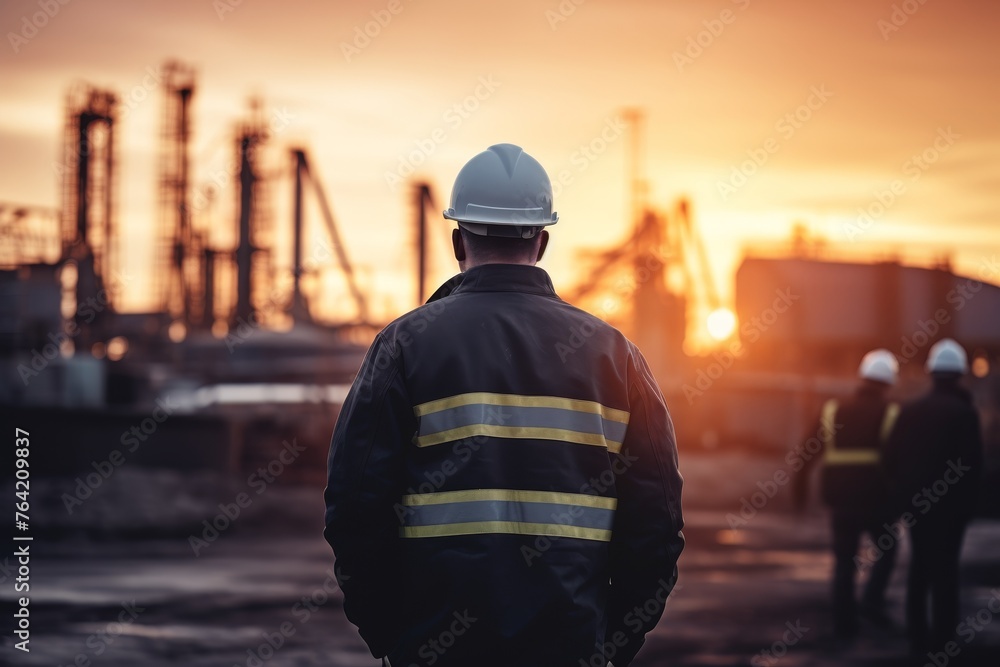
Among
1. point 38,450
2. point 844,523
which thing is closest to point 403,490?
point 844,523

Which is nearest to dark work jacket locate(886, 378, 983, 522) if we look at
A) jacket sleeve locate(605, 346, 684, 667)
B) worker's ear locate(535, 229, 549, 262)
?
jacket sleeve locate(605, 346, 684, 667)

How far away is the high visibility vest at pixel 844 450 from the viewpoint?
7738 mm

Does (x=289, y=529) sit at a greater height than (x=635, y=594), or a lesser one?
lesser

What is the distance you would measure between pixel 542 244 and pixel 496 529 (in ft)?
2.21

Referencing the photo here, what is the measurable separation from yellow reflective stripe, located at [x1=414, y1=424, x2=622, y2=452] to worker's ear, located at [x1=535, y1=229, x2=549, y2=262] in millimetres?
442

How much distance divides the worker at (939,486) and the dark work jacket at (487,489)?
464 cm

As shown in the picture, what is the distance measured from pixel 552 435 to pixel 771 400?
29613 millimetres

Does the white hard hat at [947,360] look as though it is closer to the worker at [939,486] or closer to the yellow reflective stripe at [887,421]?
the worker at [939,486]

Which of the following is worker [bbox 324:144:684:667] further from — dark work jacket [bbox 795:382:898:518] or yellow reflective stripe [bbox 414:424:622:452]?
dark work jacket [bbox 795:382:898:518]

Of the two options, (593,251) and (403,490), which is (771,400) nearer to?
(593,251)

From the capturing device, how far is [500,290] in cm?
248

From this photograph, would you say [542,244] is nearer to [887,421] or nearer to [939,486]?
[939,486]

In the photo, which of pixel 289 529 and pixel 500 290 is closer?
pixel 500 290

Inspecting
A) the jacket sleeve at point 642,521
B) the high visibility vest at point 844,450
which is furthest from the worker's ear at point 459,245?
the high visibility vest at point 844,450
